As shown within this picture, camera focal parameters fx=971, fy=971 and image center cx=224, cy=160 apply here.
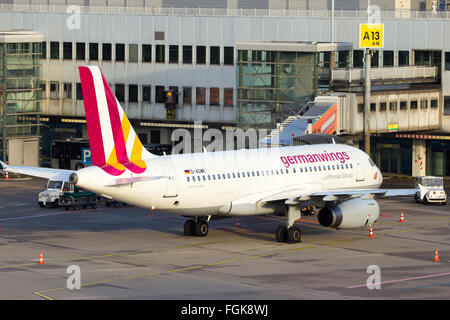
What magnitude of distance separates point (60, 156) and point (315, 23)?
29452 mm

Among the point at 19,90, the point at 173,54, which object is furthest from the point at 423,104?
the point at 19,90

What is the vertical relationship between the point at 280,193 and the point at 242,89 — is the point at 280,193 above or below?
below

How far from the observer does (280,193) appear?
60250 mm

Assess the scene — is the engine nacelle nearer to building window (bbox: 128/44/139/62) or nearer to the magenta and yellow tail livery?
the magenta and yellow tail livery

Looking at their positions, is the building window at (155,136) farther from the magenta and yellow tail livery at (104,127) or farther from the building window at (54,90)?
the magenta and yellow tail livery at (104,127)

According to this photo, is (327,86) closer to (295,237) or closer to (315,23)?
(315,23)

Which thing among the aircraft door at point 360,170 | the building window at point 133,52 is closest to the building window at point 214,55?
the building window at point 133,52

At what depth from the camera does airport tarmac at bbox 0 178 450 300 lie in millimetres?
44562

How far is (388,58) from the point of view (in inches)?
3765

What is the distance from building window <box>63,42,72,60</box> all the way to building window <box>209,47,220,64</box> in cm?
1695

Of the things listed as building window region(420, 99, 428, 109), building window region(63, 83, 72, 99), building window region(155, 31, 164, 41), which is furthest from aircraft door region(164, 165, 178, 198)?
building window region(63, 83, 72, 99)

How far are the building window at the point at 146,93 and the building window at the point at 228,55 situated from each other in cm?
963
